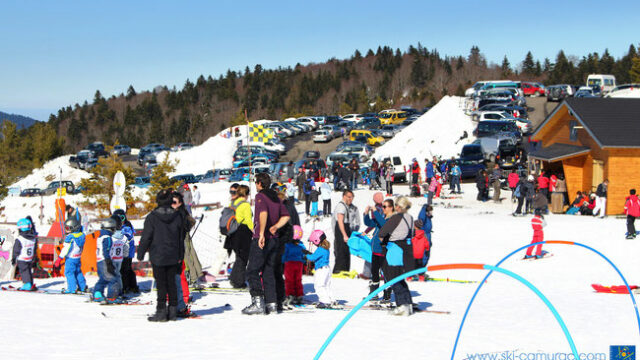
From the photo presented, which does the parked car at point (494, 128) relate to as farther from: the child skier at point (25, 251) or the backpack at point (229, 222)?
the child skier at point (25, 251)

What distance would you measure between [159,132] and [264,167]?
69.2 m

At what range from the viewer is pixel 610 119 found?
80.0ft

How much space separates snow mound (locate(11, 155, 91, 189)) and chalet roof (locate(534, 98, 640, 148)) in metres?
44.9

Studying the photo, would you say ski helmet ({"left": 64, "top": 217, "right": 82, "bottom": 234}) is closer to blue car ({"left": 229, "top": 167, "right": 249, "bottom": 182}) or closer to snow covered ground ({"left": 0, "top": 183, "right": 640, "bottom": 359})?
snow covered ground ({"left": 0, "top": 183, "right": 640, "bottom": 359})

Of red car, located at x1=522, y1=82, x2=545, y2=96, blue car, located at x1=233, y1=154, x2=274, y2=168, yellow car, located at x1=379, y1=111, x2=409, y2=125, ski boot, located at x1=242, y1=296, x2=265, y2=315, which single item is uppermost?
red car, located at x1=522, y1=82, x2=545, y2=96

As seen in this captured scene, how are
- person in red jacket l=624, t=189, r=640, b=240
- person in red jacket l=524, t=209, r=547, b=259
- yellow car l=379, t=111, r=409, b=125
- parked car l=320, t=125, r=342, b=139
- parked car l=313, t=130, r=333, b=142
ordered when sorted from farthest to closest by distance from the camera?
yellow car l=379, t=111, r=409, b=125 < parked car l=320, t=125, r=342, b=139 < parked car l=313, t=130, r=333, b=142 < person in red jacket l=624, t=189, r=640, b=240 < person in red jacket l=524, t=209, r=547, b=259

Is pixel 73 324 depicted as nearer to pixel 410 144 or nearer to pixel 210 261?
pixel 210 261

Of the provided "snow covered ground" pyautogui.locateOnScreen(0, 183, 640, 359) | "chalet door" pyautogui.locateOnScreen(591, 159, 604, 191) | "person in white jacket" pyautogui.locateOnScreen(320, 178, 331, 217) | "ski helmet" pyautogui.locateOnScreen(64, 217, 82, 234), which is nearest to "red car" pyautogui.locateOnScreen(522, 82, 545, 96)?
"chalet door" pyautogui.locateOnScreen(591, 159, 604, 191)

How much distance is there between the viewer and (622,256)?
613 inches

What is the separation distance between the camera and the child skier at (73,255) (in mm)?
10148

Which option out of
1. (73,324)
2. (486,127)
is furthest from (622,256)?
(486,127)

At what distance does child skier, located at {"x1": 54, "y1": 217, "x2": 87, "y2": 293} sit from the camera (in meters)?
10.1

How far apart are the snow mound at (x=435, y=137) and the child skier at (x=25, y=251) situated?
104ft

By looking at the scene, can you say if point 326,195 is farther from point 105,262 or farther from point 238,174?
point 238,174
